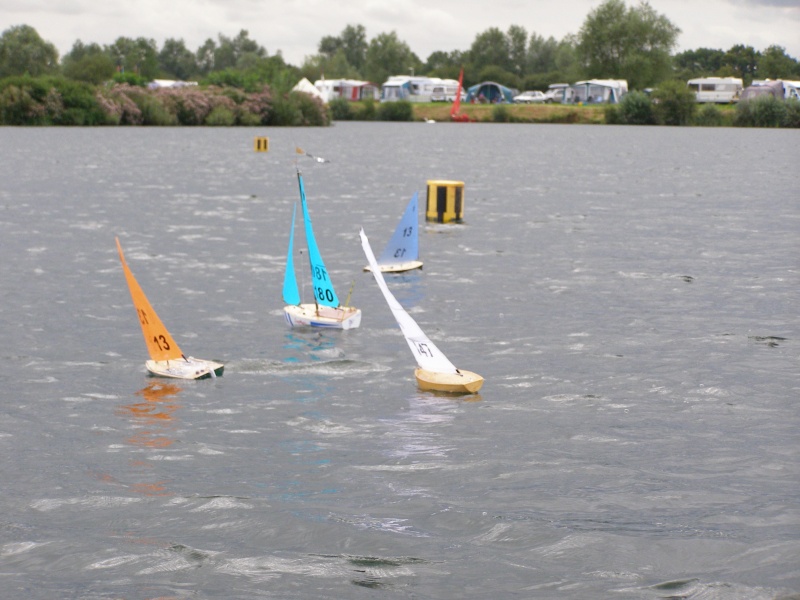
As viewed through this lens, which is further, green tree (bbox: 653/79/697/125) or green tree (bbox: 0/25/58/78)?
green tree (bbox: 0/25/58/78)

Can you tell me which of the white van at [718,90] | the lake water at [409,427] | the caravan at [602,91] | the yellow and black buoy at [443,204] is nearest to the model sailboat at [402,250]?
the lake water at [409,427]

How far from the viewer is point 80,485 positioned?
1431cm

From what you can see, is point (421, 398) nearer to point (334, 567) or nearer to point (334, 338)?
point (334, 338)

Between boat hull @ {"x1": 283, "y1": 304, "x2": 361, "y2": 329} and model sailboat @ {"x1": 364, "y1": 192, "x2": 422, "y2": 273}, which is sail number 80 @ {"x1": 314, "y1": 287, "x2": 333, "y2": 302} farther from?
model sailboat @ {"x1": 364, "y1": 192, "x2": 422, "y2": 273}

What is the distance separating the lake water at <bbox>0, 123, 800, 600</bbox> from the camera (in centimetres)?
1209

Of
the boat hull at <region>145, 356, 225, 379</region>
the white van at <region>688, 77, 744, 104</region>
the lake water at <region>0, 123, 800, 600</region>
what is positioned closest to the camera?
the lake water at <region>0, 123, 800, 600</region>

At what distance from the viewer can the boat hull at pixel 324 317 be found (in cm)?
2370

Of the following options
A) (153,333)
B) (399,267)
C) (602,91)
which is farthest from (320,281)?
(602,91)

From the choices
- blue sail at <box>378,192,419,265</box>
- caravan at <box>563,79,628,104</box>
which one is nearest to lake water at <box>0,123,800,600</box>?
blue sail at <box>378,192,419,265</box>

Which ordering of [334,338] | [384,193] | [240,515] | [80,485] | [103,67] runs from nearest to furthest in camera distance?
[240,515]
[80,485]
[334,338]
[384,193]
[103,67]

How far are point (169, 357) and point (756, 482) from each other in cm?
1010

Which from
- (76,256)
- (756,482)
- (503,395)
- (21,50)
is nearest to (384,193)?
(76,256)

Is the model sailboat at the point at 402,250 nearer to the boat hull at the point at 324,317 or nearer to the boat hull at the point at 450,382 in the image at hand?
the boat hull at the point at 324,317

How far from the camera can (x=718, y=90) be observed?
606 feet
